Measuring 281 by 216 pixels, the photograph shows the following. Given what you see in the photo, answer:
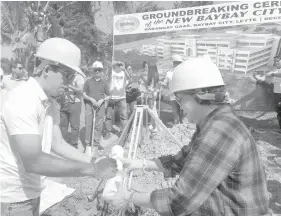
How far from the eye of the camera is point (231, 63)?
24.6 ft

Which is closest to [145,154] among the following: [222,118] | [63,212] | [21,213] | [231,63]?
[63,212]

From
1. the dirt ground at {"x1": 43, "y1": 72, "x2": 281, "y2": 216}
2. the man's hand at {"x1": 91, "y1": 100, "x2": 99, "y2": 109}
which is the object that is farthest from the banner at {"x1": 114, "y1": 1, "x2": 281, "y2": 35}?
the man's hand at {"x1": 91, "y1": 100, "x2": 99, "y2": 109}

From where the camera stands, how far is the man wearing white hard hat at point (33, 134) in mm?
1628

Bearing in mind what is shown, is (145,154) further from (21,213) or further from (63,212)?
(21,213)

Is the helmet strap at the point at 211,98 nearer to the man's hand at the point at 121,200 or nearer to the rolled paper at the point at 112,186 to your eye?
the man's hand at the point at 121,200

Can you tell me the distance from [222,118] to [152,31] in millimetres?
6984

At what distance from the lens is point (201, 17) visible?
298 inches

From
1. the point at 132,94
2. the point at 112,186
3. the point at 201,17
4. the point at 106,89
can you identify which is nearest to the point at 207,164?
the point at 112,186

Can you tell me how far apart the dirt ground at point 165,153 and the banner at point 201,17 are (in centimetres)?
148

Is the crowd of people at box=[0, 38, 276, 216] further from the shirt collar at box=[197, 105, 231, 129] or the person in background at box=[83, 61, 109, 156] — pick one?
the person in background at box=[83, 61, 109, 156]

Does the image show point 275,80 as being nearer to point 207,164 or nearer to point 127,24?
point 127,24

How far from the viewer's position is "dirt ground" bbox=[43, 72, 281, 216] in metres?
4.05

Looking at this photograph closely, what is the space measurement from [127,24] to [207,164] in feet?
24.5

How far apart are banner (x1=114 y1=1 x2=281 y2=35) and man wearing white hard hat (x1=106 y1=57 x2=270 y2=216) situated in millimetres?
6176
